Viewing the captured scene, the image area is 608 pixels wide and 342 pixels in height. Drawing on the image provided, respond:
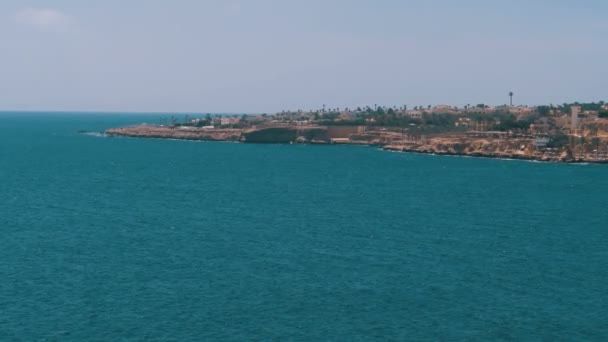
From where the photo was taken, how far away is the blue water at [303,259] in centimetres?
3284

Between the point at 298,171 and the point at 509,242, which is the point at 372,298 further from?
the point at 298,171

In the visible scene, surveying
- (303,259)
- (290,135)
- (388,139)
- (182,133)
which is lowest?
(303,259)

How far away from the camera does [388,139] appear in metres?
152

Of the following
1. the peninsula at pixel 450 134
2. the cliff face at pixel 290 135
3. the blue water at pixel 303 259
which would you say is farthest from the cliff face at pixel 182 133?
the blue water at pixel 303 259

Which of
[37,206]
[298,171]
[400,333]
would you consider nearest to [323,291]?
[400,333]

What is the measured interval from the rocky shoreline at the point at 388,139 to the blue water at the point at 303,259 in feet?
102

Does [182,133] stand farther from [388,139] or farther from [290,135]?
[388,139]

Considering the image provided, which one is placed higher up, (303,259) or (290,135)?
(290,135)

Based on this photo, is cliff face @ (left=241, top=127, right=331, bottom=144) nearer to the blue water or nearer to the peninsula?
the peninsula

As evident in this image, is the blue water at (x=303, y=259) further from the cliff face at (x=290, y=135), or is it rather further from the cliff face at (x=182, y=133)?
the cliff face at (x=182, y=133)

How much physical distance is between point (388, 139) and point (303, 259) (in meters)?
110

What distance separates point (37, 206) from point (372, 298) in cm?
3691

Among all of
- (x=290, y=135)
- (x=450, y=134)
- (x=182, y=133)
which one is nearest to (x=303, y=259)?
(x=450, y=134)

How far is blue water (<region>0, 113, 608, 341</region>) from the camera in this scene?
32.8m
